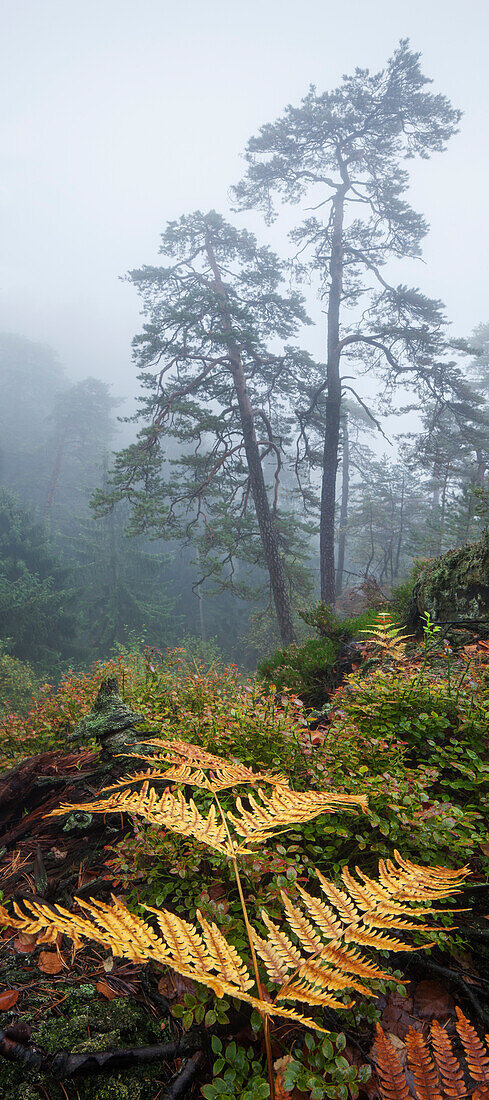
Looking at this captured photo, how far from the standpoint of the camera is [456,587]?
17.0 ft

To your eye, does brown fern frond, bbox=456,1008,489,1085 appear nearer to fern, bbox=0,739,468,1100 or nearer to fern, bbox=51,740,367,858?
fern, bbox=0,739,468,1100

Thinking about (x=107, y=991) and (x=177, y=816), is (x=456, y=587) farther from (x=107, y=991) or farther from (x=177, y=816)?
(x=107, y=991)

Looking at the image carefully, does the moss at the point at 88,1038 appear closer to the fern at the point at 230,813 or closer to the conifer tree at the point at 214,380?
the fern at the point at 230,813

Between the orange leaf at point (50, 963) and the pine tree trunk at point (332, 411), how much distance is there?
10804 millimetres

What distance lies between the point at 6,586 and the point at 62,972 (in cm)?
1844

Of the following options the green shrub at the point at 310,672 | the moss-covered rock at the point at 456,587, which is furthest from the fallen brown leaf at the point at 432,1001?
the moss-covered rock at the point at 456,587

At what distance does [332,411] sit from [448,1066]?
12.4 metres

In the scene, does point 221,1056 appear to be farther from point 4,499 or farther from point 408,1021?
point 4,499

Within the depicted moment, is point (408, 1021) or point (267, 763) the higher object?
point (267, 763)

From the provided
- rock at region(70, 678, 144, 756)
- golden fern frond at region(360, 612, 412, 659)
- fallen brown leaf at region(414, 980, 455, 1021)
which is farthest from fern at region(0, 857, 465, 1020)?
golden fern frond at region(360, 612, 412, 659)

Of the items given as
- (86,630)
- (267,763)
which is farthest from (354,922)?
(86,630)

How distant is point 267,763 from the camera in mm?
2180

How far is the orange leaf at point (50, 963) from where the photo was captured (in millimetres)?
1314

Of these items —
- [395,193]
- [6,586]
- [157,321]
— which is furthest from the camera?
[6,586]
